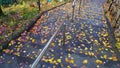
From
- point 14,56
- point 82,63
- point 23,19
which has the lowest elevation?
point 82,63

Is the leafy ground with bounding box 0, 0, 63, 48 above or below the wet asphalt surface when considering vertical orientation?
above

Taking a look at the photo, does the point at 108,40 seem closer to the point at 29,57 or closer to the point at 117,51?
the point at 117,51

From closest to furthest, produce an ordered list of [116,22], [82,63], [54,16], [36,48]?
[82,63], [36,48], [116,22], [54,16]

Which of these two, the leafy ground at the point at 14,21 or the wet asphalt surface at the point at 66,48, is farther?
the leafy ground at the point at 14,21

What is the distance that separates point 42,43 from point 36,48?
1.35 ft

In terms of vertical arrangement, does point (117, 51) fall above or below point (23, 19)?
below

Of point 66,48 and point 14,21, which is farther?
point 14,21

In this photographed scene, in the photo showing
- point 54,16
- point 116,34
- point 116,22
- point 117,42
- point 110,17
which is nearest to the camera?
point 117,42

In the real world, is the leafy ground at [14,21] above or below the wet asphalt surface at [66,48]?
above

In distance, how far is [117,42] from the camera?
21.8 ft

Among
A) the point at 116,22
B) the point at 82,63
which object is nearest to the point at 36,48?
the point at 82,63

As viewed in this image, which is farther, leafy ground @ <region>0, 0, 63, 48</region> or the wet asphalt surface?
leafy ground @ <region>0, 0, 63, 48</region>

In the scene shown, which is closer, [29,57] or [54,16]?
[29,57]

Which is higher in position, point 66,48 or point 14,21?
point 14,21
